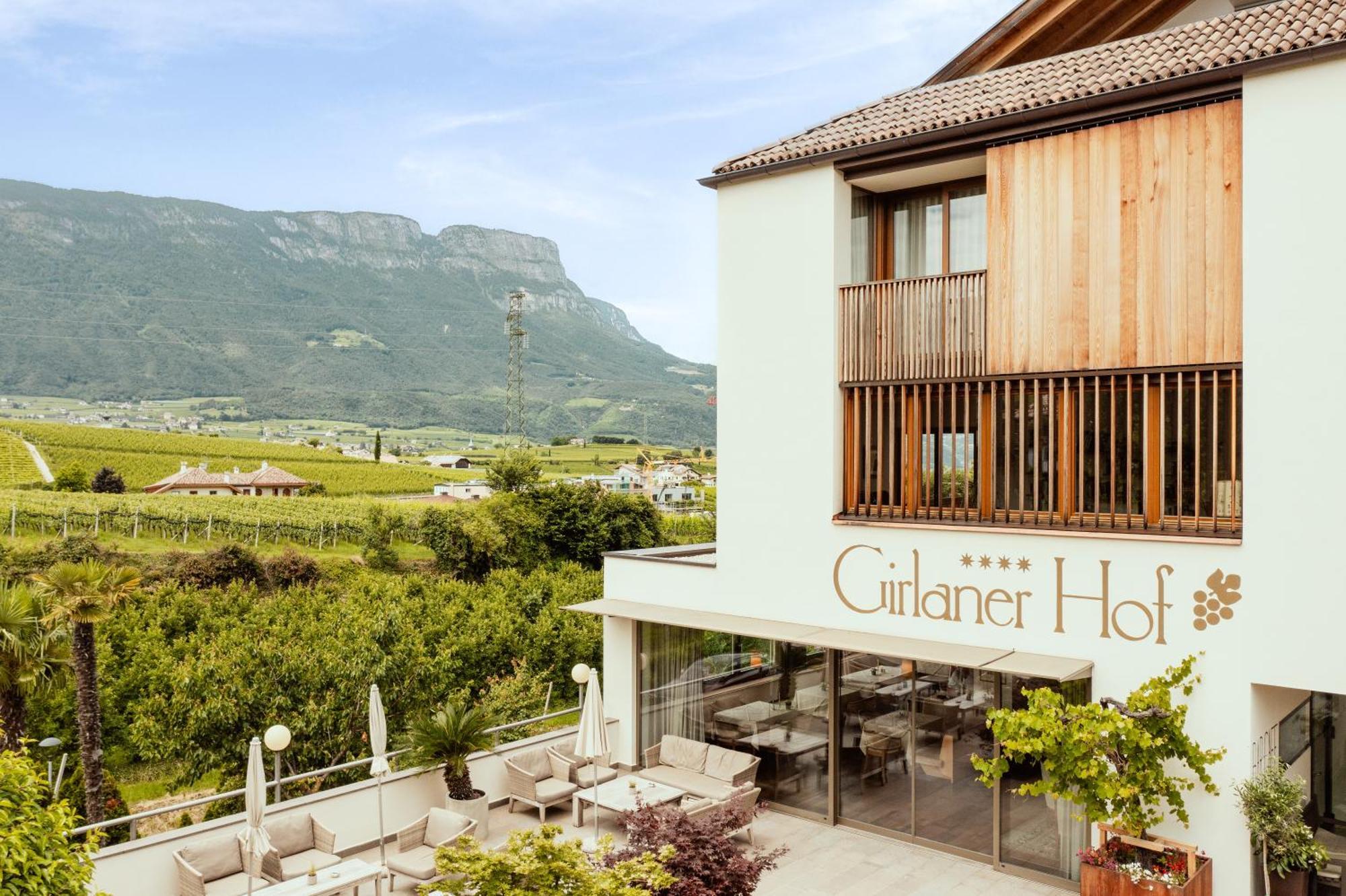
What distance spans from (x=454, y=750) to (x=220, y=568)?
97.4 feet

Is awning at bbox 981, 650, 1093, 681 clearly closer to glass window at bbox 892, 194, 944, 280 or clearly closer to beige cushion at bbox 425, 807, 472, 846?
glass window at bbox 892, 194, 944, 280

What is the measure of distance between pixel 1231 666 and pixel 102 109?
515ft

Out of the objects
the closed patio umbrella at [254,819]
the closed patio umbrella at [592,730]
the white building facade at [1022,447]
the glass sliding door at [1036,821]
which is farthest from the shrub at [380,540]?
the glass sliding door at [1036,821]

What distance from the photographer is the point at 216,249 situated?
12075cm

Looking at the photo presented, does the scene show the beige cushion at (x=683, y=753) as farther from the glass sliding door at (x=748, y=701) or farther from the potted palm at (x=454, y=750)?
the potted palm at (x=454, y=750)

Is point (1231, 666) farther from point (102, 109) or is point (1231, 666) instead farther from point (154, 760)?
point (102, 109)

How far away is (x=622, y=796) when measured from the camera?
1161 centimetres

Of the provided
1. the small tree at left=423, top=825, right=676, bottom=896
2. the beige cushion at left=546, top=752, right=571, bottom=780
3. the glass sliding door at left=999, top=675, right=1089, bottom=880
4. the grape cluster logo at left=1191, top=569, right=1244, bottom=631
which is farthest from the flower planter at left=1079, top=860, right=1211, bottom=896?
the beige cushion at left=546, top=752, right=571, bottom=780

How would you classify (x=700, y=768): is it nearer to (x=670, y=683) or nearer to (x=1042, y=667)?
(x=670, y=683)

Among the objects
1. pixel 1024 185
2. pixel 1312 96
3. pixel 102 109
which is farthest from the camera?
pixel 102 109

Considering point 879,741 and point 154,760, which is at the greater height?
→ point 879,741

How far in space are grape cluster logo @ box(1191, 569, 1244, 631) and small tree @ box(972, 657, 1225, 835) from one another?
40 cm

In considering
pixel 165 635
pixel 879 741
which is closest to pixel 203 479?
pixel 165 635

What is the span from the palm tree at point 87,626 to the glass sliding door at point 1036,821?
12.1m
